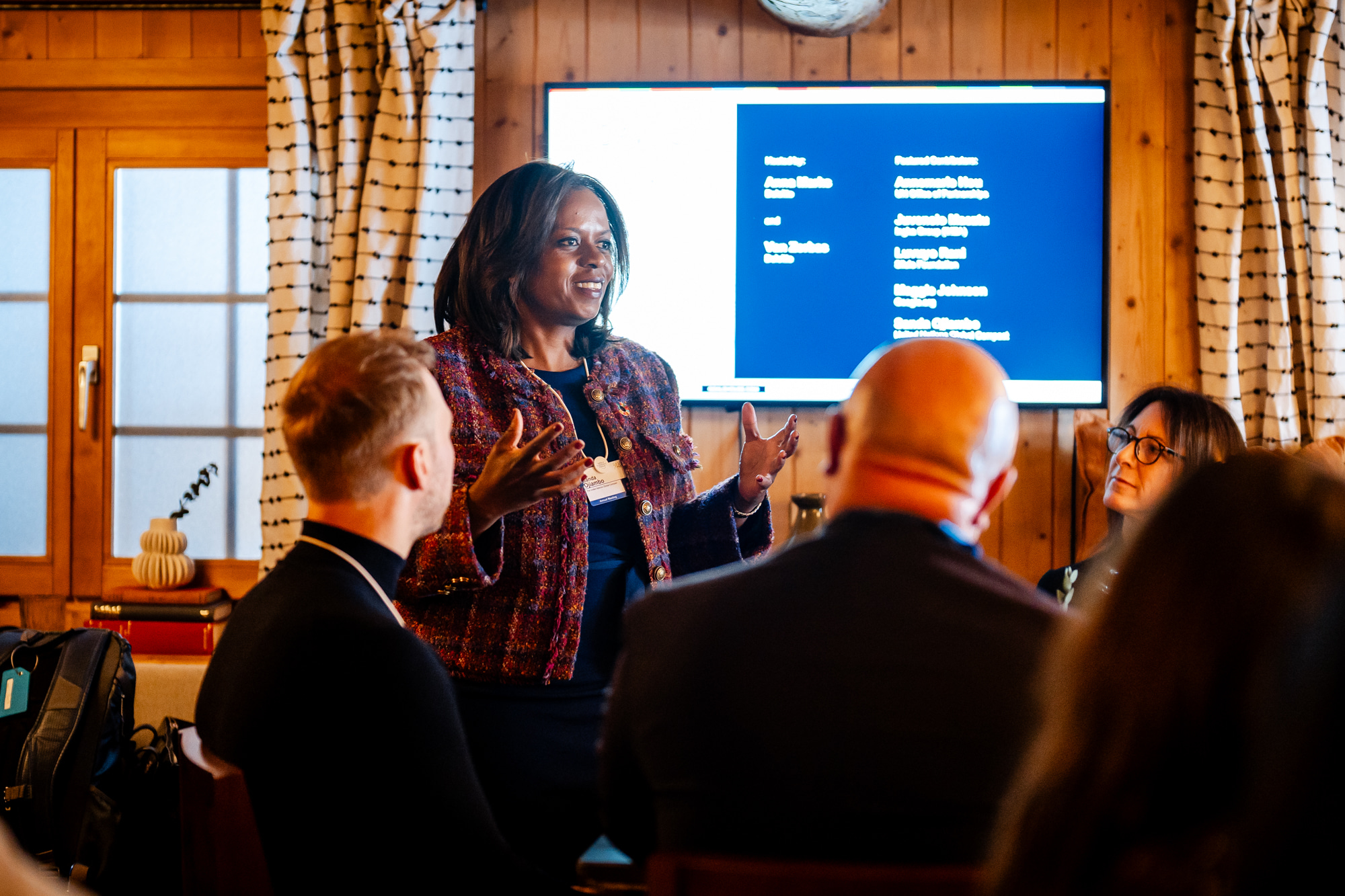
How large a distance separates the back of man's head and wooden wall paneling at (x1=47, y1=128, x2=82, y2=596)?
2450mm

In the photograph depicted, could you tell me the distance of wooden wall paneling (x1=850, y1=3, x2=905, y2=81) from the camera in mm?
2881

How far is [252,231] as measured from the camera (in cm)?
318

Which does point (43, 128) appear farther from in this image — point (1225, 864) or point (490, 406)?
point (1225, 864)

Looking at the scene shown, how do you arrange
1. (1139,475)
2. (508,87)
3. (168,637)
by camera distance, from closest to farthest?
(1139,475)
(168,637)
(508,87)

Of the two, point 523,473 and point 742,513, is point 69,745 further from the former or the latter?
point 742,513

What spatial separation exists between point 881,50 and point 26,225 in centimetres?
284

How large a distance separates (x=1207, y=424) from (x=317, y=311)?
8.06ft

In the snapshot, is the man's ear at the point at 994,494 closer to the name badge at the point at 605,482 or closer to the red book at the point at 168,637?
the name badge at the point at 605,482

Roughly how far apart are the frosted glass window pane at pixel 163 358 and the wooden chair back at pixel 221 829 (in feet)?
→ 8.10

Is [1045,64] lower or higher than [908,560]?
higher

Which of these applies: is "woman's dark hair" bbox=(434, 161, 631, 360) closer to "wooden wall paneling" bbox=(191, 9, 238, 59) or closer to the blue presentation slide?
the blue presentation slide

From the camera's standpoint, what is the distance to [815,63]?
289cm

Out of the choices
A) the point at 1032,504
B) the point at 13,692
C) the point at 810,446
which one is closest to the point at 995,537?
the point at 1032,504

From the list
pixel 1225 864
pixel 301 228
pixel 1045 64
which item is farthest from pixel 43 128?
pixel 1225 864
